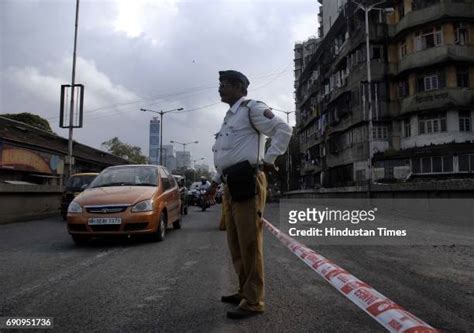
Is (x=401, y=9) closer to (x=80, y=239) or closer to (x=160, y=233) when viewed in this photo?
(x=160, y=233)

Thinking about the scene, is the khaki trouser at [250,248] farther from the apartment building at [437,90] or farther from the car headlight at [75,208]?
the apartment building at [437,90]

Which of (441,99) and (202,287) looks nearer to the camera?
(202,287)

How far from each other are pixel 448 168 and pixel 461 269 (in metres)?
25.0

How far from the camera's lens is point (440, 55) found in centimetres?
2958

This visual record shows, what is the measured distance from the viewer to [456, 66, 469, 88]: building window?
29750mm

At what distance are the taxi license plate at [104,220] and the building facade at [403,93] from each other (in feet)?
77.1

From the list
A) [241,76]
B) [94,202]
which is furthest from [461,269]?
[94,202]

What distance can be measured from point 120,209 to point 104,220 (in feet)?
1.08

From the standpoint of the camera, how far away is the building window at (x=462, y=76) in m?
29.8

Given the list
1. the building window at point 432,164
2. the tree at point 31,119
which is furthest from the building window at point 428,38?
the tree at point 31,119

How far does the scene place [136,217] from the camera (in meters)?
7.91

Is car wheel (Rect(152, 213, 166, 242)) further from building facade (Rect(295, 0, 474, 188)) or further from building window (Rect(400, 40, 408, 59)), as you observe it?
building window (Rect(400, 40, 408, 59))

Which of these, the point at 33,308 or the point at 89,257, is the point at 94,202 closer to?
the point at 89,257

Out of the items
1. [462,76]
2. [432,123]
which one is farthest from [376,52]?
[432,123]
